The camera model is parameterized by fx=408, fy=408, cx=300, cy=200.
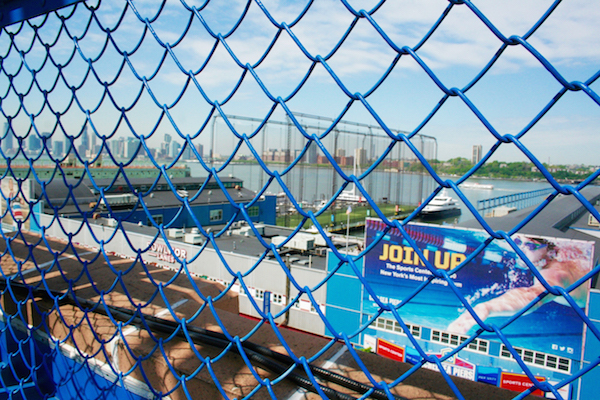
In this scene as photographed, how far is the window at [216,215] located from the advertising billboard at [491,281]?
805 centimetres

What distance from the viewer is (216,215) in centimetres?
1327

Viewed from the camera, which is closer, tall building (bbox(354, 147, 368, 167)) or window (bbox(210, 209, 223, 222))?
tall building (bbox(354, 147, 368, 167))

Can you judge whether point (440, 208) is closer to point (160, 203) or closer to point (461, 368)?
point (160, 203)


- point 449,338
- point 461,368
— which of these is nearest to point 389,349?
point 449,338

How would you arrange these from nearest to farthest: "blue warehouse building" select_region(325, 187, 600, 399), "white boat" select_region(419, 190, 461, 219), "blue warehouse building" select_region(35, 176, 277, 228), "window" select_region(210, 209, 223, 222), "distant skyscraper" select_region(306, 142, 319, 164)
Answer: "distant skyscraper" select_region(306, 142, 319, 164), "blue warehouse building" select_region(325, 187, 600, 399), "blue warehouse building" select_region(35, 176, 277, 228), "window" select_region(210, 209, 223, 222), "white boat" select_region(419, 190, 461, 219)

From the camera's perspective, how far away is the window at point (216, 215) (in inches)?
514

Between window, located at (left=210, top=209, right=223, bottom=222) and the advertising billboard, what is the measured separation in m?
8.05

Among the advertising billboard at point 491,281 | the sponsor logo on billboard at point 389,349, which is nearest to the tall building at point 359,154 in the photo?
the advertising billboard at point 491,281

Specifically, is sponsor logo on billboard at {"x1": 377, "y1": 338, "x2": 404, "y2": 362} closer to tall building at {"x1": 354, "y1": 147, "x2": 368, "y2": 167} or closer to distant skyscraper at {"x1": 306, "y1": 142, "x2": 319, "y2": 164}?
tall building at {"x1": 354, "y1": 147, "x2": 368, "y2": 167}

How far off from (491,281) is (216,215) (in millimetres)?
9652

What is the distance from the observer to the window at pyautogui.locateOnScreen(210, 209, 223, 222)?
1305 centimetres

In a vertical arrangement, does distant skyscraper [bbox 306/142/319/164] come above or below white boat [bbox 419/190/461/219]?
above

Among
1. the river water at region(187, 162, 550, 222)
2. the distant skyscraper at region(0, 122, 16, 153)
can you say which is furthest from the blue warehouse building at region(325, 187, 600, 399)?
the river water at region(187, 162, 550, 222)

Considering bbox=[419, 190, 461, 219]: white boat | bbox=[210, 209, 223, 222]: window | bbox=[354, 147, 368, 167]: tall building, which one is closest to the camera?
bbox=[354, 147, 368, 167]: tall building
